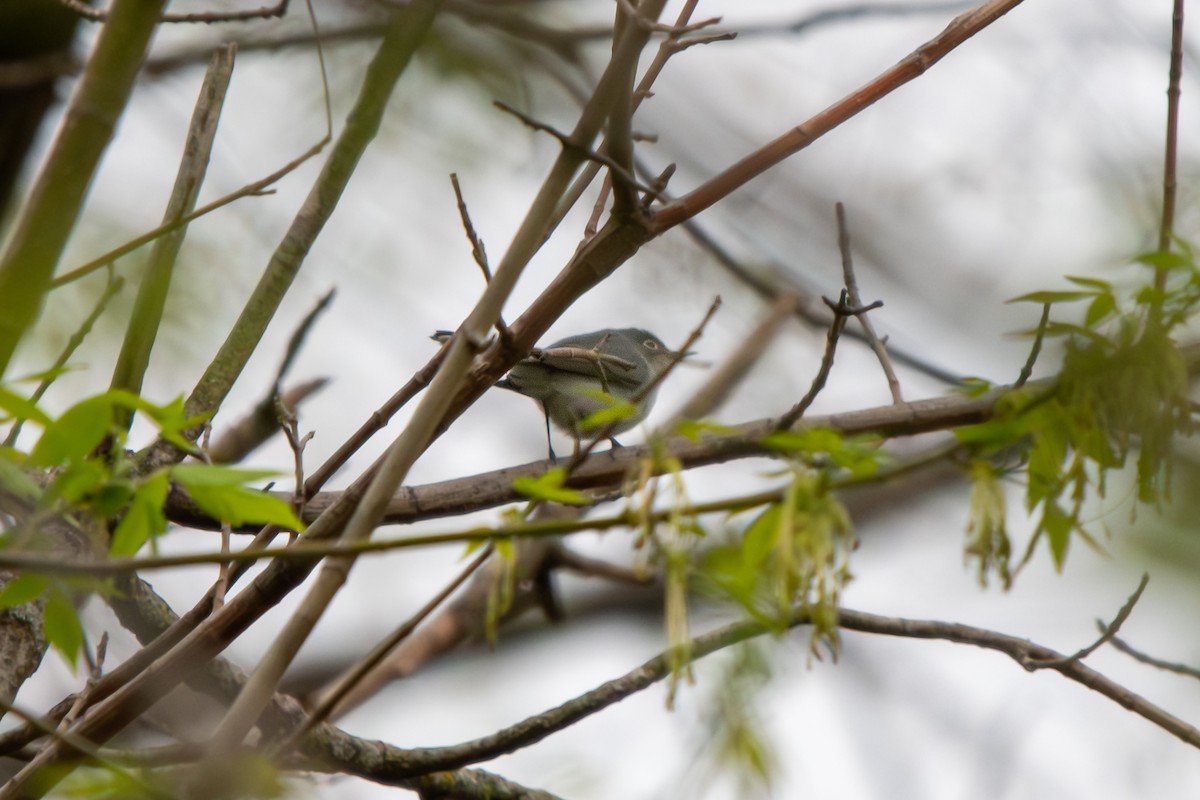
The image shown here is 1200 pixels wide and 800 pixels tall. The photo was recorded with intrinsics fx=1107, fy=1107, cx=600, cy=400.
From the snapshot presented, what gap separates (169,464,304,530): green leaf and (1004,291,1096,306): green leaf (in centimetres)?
131

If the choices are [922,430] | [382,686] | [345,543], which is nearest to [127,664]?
[345,543]

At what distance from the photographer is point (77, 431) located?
1.72 metres

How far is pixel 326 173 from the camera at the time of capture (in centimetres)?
324

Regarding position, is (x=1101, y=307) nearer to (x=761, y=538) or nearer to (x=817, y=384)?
(x=817, y=384)

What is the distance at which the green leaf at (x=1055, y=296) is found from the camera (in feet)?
6.27

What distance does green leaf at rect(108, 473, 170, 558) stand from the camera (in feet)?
5.92

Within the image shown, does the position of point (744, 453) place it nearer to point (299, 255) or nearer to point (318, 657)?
point (299, 255)

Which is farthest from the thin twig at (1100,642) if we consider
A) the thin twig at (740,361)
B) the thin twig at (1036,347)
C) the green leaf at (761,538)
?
the thin twig at (740,361)

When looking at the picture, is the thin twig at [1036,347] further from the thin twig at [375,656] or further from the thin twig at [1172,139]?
the thin twig at [375,656]

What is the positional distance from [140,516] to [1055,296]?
160 centimetres

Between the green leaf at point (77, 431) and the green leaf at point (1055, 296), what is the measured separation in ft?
4.98

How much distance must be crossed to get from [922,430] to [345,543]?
1.38 meters

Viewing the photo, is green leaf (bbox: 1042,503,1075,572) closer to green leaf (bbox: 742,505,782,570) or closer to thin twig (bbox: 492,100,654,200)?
green leaf (bbox: 742,505,782,570)

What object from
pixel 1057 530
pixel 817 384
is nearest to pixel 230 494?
pixel 817 384
